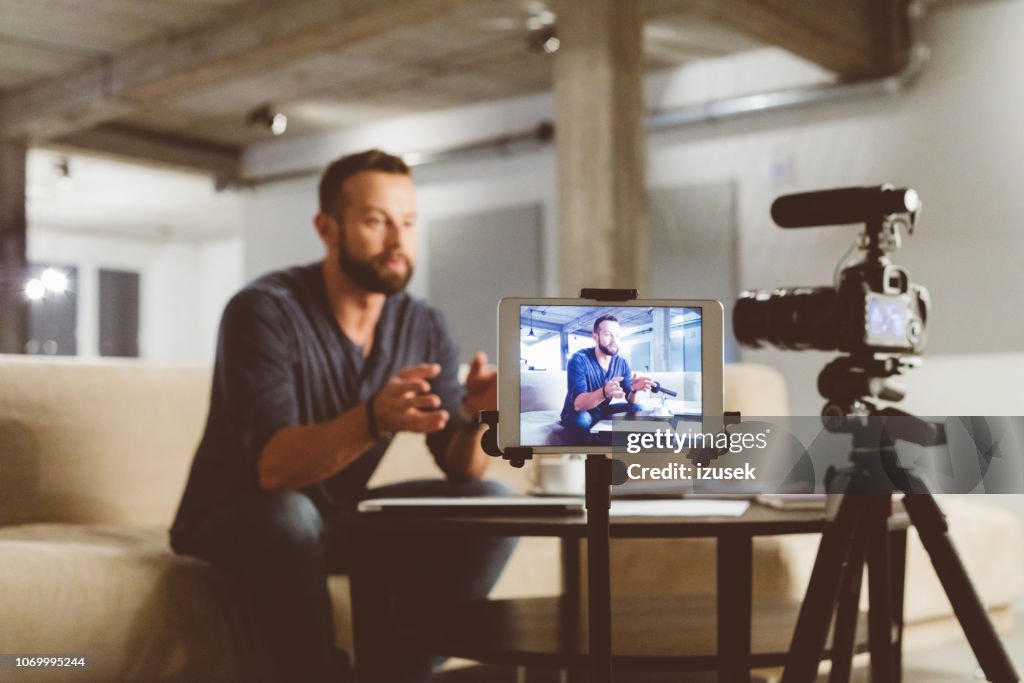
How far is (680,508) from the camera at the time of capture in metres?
1.60

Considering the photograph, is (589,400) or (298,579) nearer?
(589,400)

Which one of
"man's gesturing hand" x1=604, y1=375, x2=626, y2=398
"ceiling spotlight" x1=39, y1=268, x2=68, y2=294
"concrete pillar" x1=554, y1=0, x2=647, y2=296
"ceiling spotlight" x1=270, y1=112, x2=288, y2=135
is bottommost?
"man's gesturing hand" x1=604, y1=375, x2=626, y2=398

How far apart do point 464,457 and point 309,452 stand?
0.36 meters

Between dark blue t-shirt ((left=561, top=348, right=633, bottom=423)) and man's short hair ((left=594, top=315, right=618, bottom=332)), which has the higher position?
man's short hair ((left=594, top=315, right=618, bottom=332))

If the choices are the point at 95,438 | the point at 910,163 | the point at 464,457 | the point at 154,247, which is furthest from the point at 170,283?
the point at 464,457

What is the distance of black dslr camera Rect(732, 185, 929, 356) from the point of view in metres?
1.48

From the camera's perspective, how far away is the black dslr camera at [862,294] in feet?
4.84

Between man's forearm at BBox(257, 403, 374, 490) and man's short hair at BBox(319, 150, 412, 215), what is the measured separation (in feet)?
1.69

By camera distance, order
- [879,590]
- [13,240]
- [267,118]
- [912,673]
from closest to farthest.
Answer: [879,590] < [912,673] < [13,240] < [267,118]

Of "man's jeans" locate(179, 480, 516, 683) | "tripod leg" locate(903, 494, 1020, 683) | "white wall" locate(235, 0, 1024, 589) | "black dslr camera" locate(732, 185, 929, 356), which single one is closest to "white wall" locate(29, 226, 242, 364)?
"white wall" locate(235, 0, 1024, 589)

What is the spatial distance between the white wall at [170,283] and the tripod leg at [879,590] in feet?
35.9

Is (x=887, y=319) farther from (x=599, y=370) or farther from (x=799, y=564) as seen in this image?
(x=799, y=564)

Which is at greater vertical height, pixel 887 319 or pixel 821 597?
pixel 887 319

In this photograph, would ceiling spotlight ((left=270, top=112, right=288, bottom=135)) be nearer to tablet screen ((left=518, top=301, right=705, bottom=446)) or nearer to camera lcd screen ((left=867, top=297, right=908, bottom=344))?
camera lcd screen ((left=867, top=297, right=908, bottom=344))
